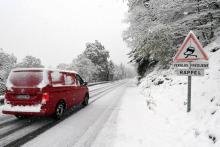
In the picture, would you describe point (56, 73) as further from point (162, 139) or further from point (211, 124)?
point (211, 124)

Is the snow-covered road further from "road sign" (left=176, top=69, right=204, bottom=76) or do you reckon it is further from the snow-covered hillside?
"road sign" (left=176, top=69, right=204, bottom=76)

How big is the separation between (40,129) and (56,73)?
2.24 m

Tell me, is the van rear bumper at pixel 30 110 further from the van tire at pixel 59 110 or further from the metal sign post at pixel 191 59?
the metal sign post at pixel 191 59

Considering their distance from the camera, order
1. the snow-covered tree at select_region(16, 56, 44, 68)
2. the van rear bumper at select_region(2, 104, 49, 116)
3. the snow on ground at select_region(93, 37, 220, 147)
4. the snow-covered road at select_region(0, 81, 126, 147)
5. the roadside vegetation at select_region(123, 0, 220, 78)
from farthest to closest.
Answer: the snow-covered tree at select_region(16, 56, 44, 68) < the roadside vegetation at select_region(123, 0, 220, 78) < the van rear bumper at select_region(2, 104, 49, 116) < the snow-covered road at select_region(0, 81, 126, 147) < the snow on ground at select_region(93, 37, 220, 147)

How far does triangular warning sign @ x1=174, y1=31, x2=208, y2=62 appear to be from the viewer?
579cm

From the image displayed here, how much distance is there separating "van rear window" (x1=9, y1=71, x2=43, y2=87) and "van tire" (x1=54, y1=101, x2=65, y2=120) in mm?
1321

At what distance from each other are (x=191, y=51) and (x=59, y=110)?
5166mm

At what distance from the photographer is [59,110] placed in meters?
8.29

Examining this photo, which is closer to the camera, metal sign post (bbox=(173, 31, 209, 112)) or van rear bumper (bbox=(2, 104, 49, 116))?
metal sign post (bbox=(173, 31, 209, 112))

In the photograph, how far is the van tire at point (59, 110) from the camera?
799 centimetres

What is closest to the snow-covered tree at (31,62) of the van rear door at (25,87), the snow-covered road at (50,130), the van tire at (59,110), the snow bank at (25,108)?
the snow-covered road at (50,130)

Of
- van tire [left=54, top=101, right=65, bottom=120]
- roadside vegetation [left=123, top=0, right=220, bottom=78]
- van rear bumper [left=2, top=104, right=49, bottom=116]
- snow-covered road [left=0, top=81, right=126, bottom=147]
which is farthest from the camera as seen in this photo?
roadside vegetation [left=123, top=0, right=220, bottom=78]

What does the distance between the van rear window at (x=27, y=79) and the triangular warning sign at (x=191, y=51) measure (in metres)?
4.55

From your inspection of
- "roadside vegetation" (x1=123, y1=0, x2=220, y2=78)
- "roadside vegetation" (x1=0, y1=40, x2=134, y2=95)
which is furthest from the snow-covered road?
"roadside vegetation" (x1=0, y1=40, x2=134, y2=95)
